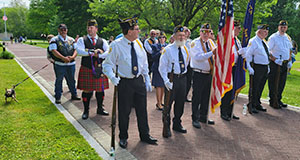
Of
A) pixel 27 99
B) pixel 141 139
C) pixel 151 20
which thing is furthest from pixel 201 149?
pixel 151 20

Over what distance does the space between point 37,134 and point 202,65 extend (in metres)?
3.94

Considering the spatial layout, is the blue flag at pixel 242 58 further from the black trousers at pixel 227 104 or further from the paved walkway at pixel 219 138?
the paved walkway at pixel 219 138

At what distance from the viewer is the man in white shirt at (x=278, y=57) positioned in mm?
6254

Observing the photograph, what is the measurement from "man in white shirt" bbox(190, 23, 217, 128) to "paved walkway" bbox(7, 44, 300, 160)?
0.54 meters

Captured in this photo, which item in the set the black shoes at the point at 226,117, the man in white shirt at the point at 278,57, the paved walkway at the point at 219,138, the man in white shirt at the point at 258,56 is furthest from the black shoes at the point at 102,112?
the man in white shirt at the point at 278,57

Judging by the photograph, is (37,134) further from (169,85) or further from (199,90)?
(199,90)

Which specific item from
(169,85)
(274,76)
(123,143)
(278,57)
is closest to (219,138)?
(169,85)

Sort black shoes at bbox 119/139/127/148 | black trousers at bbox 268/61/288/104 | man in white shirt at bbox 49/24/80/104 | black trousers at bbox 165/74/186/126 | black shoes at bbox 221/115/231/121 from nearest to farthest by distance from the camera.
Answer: black shoes at bbox 119/139/127/148 → black trousers at bbox 165/74/186/126 → black shoes at bbox 221/115/231/121 → man in white shirt at bbox 49/24/80/104 → black trousers at bbox 268/61/288/104

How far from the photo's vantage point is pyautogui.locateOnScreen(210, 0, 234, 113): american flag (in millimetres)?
4250

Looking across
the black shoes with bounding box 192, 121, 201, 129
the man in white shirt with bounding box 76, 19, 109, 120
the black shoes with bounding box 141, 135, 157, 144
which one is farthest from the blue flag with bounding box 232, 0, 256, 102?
the man in white shirt with bounding box 76, 19, 109, 120

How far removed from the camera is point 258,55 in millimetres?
5754

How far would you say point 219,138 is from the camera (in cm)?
452

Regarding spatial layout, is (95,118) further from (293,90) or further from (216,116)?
(293,90)

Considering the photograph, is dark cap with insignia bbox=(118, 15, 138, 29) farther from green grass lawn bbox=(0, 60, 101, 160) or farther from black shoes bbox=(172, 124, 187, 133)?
black shoes bbox=(172, 124, 187, 133)
